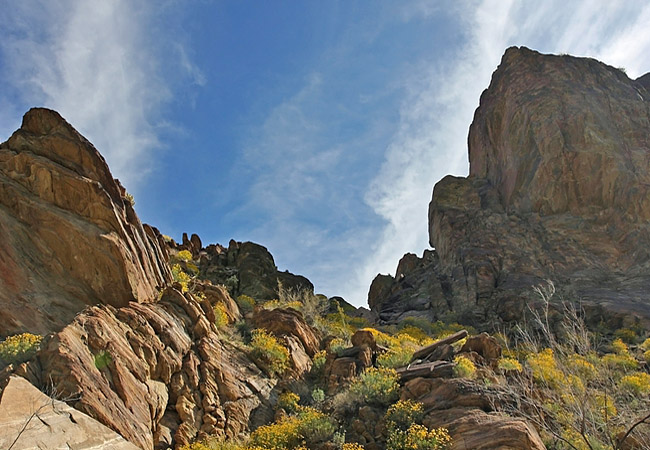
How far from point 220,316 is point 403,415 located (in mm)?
7502

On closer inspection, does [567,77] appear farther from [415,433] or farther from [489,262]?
[415,433]

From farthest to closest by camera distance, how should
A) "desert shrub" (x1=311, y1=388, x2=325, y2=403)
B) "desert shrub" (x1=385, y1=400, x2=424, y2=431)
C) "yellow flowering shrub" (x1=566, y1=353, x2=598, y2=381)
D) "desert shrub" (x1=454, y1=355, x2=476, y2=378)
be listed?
"desert shrub" (x1=311, y1=388, x2=325, y2=403)
"desert shrub" (x1=454, y1=355, x2=476, y2=378)
"desert shrub" (x1=385, y1=400, x2=424, y2=431)
"yellow flowering shrub" (x1=566, y1=353, x2=598, y2=381)

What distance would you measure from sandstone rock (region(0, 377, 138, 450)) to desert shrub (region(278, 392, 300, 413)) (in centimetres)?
514

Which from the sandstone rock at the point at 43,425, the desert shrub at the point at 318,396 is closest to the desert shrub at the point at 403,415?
the desert shrub at the point at 318,396

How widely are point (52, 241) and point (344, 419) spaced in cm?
847

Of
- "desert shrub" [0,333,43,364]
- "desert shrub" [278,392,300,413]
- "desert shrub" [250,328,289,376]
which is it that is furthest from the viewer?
"desert shrub" [250,328,289,376]

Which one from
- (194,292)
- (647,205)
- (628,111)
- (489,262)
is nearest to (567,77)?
(628,111)

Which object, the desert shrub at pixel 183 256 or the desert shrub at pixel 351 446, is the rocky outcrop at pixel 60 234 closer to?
the desert shrub at pixel 351 446

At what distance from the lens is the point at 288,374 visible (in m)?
13.8

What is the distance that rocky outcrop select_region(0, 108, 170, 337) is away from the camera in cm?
1099

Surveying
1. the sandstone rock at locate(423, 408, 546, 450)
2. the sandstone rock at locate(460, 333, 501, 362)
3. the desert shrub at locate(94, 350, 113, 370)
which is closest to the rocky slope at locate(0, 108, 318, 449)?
the desert shrub at locate(94, 350, 113, 370)

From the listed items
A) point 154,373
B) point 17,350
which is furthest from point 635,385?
point 17,350

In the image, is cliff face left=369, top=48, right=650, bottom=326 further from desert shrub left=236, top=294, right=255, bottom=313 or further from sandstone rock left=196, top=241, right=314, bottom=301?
desert shrub left=236, top=294, right=255, bottom=313

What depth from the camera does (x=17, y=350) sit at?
335 inches
